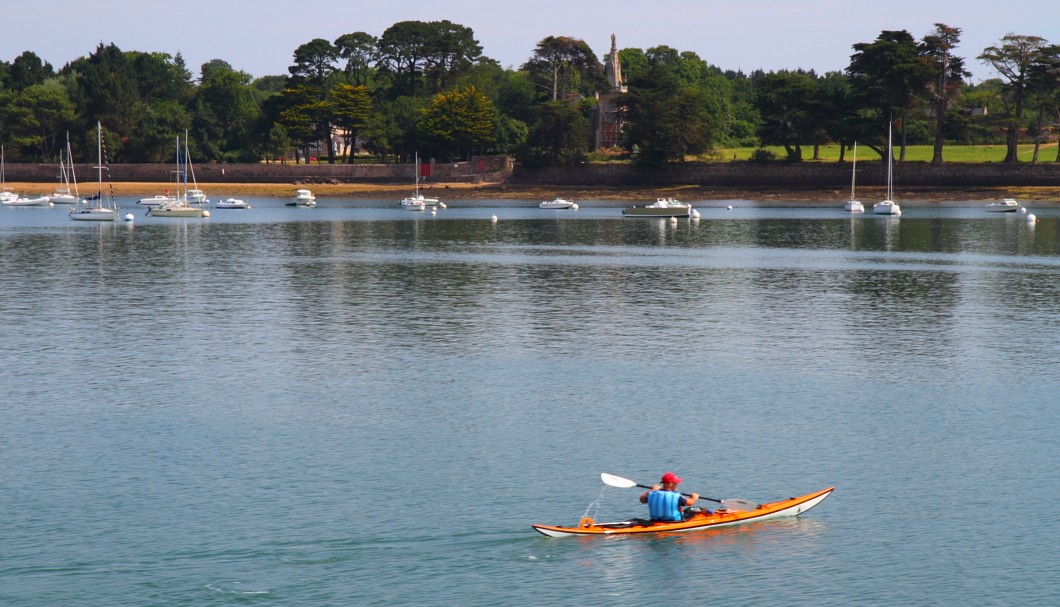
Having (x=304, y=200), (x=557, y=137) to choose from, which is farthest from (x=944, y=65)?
(x=304, y=200)

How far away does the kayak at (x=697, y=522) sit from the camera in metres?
27.0

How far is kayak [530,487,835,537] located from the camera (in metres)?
27.0

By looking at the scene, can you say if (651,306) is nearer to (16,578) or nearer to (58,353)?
(58,353)

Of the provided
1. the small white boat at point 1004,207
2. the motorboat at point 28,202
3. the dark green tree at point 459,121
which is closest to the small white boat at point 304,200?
the dark green tree at point 459,121

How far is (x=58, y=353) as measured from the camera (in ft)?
160

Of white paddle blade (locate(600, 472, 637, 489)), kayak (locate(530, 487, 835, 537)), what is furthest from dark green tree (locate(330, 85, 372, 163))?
kayak (locate(530, 487, 835, 537))

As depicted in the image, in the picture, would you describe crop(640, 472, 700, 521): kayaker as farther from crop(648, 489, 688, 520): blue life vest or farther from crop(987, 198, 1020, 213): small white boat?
crop(987, 198, 1020, 213): small white boat

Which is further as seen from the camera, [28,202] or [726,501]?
[28,202]

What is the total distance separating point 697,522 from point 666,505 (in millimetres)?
919

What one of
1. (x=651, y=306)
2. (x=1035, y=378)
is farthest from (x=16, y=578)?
(x=651, y=306)

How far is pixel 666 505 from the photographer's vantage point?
27375 mm

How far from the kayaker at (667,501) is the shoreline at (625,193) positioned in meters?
144

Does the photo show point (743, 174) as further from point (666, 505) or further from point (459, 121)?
point (666, 505)

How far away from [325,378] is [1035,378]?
2644 centimetres
